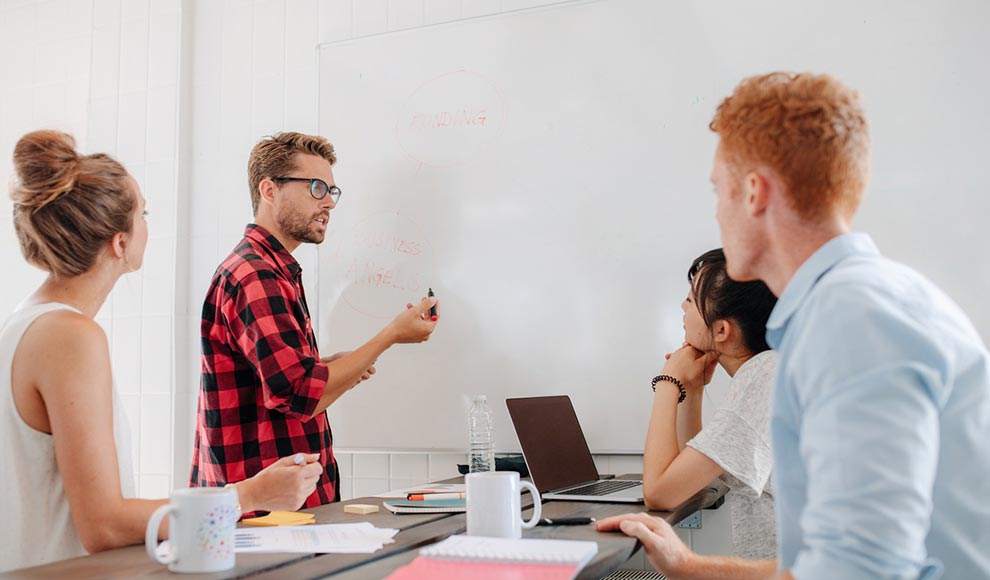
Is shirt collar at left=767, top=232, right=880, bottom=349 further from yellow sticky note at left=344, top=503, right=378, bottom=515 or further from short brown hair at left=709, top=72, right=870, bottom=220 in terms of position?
yellow sticky note at left=344, top=503, right=378, bottom=515

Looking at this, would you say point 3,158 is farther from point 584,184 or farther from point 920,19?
point 920,19

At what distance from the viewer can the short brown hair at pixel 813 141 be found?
0.91 metres

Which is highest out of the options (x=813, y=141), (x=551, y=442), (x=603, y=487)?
(x=813, y=141)

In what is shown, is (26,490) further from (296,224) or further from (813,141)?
(813,141)

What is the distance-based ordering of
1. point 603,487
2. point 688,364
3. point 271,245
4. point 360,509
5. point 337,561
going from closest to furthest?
point 337,561 → point 360,509 → point 688,364 → point 603,487 → point 271,245

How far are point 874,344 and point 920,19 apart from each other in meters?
1.66

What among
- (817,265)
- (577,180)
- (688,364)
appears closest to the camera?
(817,265)

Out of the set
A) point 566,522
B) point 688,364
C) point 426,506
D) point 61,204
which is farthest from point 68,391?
point 688,364

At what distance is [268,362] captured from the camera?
1.90 m

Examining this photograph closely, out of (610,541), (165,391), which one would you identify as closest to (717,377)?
(610,541)

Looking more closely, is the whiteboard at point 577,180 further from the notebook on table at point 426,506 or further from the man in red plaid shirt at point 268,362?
the notebook on table at point 426,506

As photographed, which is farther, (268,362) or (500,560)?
(268,362)

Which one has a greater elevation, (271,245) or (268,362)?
(271,245)

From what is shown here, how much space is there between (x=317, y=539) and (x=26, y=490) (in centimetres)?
47
